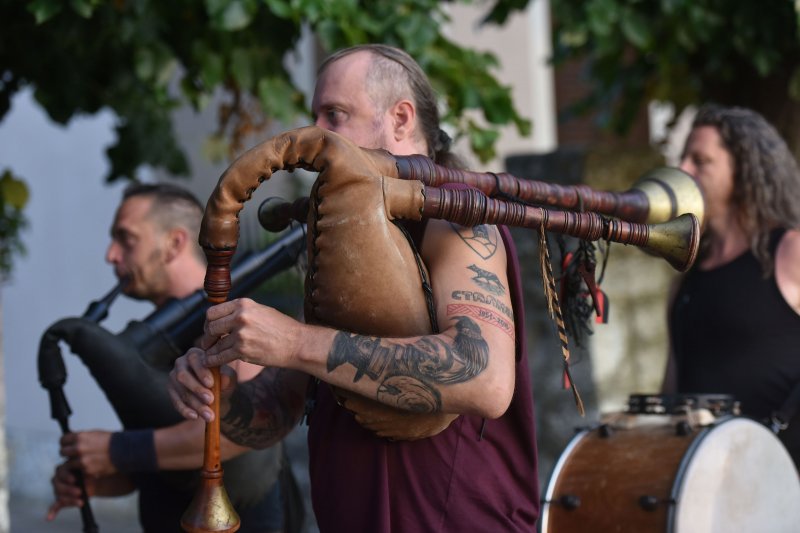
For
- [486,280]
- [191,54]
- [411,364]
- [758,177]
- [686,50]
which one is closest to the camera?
[411,364]

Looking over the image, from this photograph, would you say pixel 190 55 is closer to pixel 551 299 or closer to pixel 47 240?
pixel 551 299

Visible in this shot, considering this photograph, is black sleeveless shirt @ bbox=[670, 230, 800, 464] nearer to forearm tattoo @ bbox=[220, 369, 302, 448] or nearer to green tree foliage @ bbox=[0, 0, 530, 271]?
green tree foliage @ bbox=[0, 0, 530, 271]

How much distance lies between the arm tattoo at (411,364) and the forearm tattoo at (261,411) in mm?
597

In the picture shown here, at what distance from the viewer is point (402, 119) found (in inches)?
86.9

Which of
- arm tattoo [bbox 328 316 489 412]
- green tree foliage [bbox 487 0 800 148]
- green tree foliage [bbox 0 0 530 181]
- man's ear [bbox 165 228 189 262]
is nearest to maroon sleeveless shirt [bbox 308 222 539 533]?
arm tattoo [bbox 328 316 489 412]

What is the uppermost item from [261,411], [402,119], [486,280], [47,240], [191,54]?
[191,54]

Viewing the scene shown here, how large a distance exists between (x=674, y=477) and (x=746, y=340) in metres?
0.79

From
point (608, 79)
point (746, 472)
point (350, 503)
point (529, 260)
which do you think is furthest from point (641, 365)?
point (350, 503)

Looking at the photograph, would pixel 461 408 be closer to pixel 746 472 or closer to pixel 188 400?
pixel 188 400

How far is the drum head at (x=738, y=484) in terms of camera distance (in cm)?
283

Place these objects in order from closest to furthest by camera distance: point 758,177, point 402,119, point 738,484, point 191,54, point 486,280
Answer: point 486,280 → point 402,119 → point 738,484 → point 758,177 → point 191,54

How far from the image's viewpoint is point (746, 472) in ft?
9.82

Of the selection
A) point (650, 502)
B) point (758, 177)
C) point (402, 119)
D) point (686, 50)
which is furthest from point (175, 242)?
point (686, 50)

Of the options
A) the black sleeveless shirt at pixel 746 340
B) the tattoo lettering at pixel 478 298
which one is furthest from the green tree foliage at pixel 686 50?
the tattoo lettering at pixel 478 298
